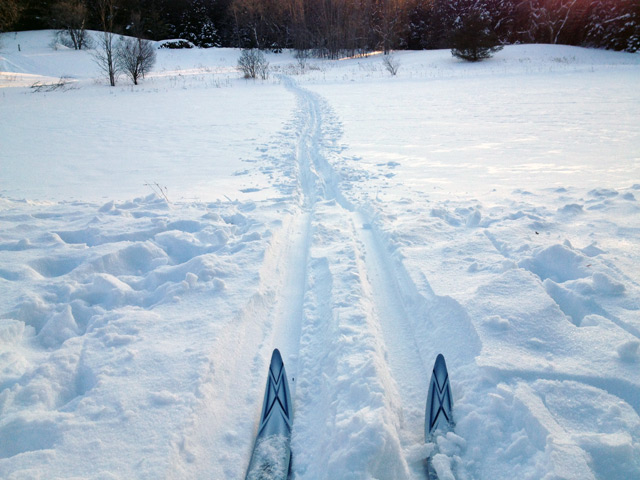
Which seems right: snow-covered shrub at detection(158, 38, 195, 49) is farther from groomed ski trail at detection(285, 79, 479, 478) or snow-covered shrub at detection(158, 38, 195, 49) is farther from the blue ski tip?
the blue ski tip

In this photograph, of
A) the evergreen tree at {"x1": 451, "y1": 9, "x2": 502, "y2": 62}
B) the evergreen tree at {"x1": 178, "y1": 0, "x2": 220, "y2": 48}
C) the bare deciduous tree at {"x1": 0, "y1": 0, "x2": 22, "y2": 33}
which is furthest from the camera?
the evergreen tree at {"x1": 178, "y1": 0, "x2": 220, "y2": 48}

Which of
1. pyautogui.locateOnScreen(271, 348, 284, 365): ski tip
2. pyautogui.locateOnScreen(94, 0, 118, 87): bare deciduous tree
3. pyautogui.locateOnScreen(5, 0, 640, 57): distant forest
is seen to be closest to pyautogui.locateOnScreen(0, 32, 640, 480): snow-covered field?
pyautogui.locateOnScreen(271, 348, 284, 365): ski tip

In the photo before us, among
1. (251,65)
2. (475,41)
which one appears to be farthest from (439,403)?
(475,41)

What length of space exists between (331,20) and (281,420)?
154 ft

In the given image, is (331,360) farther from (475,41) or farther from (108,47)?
(475,41)

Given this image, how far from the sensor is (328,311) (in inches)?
110

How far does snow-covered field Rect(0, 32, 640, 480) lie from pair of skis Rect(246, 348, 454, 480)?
0.07 metres

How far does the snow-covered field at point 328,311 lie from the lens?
183 centimetres

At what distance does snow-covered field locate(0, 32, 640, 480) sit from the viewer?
183cm

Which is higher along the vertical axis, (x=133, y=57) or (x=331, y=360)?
(x=133, y=57)

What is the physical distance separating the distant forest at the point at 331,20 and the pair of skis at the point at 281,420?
36.0 meters

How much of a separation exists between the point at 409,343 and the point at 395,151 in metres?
5.49

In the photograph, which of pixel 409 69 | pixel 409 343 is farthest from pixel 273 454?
pixel 409 69

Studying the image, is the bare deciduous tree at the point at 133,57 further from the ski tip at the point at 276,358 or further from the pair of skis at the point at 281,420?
the pair of skis at the point at 281,420
